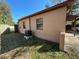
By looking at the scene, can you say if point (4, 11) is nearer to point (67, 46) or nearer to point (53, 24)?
point (53, 24)

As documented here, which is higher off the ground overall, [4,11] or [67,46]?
[4,11]

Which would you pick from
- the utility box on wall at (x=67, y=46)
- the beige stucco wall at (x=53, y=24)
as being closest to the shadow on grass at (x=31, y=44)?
the utility box on wall at (x=67, y=46)

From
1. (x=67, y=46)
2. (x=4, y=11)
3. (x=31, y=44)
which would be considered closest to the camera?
(x=67, y=46)

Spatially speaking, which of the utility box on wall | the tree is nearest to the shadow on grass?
the utility box on wall

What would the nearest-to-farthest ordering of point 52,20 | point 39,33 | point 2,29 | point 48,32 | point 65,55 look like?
point 65,55
point 52,20
point 48,32
point 39,33
point 2,29

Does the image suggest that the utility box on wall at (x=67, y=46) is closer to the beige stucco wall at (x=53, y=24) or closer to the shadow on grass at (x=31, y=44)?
the shadow on grass at (x=31, y=44)

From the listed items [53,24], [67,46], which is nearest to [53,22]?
[53,24]

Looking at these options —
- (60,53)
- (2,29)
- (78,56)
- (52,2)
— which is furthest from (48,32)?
(52,2)

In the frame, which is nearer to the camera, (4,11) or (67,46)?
(67,46)

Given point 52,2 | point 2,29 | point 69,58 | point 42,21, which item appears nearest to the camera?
point 69,58

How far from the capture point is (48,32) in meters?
8.34

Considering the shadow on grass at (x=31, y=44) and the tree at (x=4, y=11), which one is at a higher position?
Answer: the tree at (x=4, y=11)

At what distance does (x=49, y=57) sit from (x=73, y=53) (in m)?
1.47

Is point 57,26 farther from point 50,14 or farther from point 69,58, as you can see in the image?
point 69,58
